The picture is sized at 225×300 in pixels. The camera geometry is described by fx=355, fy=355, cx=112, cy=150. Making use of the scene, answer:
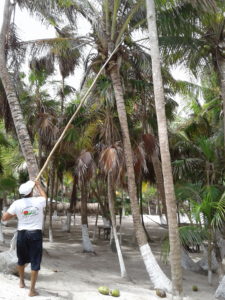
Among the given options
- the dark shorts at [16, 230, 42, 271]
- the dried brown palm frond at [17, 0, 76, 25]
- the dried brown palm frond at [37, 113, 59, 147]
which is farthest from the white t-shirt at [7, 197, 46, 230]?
the dried brown palm frond at [37, 113, 59, 147]

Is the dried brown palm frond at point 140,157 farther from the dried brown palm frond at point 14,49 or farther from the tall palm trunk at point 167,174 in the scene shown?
the dried brown palm frond at point 14,49

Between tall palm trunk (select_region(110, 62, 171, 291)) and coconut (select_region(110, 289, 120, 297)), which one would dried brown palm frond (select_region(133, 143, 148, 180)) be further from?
coconut (select_region(110, 289, 120, 297))

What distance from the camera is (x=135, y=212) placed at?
9977 millimetres

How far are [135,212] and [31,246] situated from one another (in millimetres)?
4146

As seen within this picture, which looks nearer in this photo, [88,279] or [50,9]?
[88,279]

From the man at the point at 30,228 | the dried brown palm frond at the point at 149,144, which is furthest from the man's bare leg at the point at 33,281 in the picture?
the dried brown palm frond at the point at 149,144

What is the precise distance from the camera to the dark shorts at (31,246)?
6.37 metres

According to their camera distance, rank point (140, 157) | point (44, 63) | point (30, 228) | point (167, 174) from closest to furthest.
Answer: point (30, 228) < point (167, 174) < point (140, 157) < point (44, 63)

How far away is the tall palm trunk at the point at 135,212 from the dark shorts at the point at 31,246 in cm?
399

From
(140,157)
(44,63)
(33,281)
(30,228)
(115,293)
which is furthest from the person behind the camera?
(44,63)

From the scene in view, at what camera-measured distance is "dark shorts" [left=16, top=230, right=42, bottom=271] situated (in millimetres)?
6367

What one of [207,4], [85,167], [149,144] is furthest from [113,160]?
[207,4]

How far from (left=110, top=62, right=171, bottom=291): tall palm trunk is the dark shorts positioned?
399 centimetres

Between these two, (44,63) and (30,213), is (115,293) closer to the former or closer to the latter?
(30,213)
